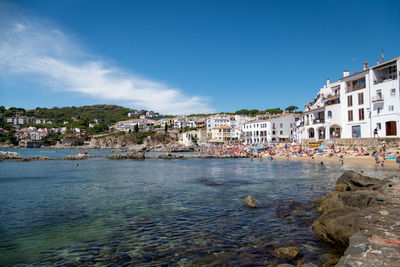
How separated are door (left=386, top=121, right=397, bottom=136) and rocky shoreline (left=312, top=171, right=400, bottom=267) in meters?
29.7

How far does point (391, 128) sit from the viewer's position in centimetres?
3756

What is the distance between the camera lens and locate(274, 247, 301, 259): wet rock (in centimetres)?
764

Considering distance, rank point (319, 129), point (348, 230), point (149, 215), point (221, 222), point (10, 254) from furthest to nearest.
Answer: point (319, 129)
point (149, 215)
point (221, 222)
point (10, 254)
point (348, 230)

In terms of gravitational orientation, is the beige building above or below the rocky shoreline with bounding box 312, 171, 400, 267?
above

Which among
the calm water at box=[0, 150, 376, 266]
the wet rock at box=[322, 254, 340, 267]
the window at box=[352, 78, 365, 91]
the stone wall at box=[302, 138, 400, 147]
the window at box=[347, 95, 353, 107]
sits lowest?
the calm water at box=[0, 150, 376, 266]

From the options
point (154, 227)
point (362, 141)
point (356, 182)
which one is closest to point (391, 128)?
point (362, 141)

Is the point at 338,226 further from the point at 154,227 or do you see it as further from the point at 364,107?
the point at 364,107

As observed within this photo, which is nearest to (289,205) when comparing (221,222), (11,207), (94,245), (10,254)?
(221,222)

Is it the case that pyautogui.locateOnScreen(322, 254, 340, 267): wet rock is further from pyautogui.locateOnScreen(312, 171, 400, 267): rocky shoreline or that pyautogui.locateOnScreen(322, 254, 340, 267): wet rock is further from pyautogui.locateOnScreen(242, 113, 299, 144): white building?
pyautogui.locateOnScreen(242, 113, 299, 144): white building

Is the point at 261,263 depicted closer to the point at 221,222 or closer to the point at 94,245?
the point at 221,222

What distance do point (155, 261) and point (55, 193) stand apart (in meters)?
15.5

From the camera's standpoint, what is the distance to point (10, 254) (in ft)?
28.0

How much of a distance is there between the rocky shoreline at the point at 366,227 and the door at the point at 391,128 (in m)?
29.7

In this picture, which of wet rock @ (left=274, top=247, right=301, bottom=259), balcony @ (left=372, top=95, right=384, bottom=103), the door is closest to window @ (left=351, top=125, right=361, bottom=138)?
the door
